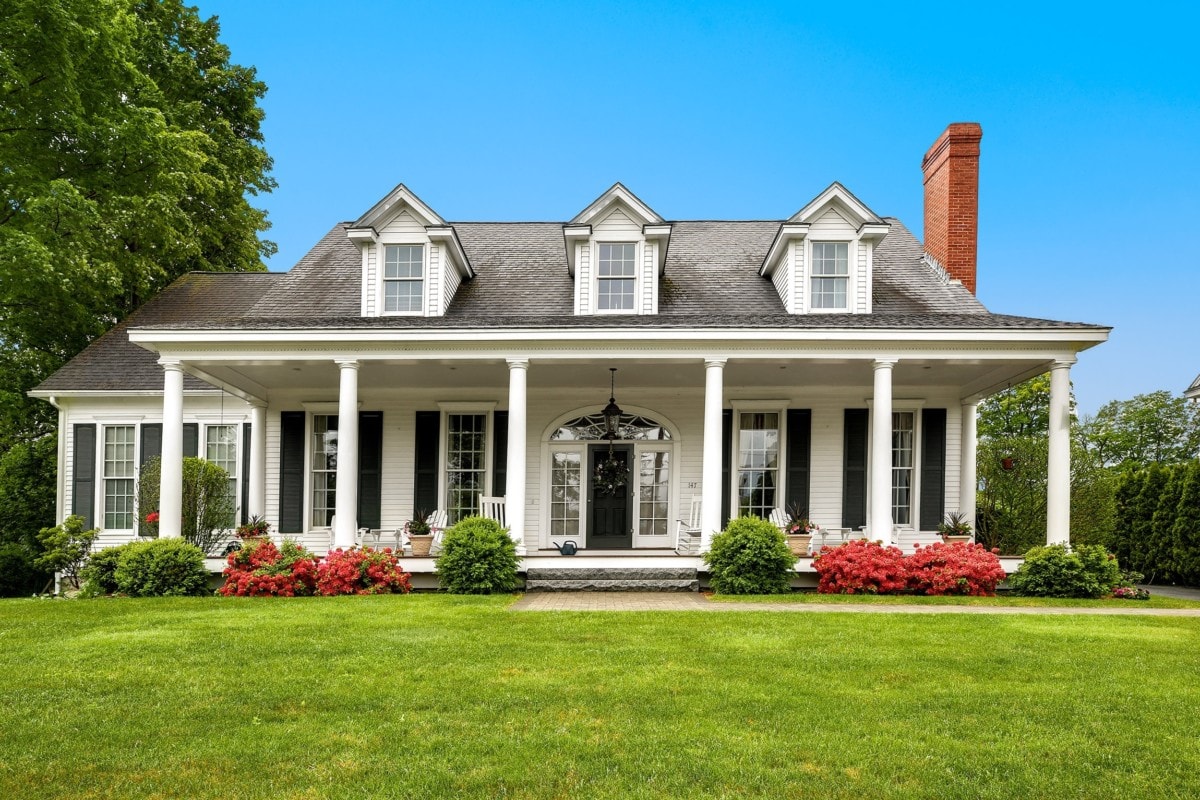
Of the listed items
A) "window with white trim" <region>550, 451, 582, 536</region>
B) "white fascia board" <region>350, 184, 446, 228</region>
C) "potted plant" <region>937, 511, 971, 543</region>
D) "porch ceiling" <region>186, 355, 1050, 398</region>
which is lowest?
"potted plant" <region>937, 511, 971, 543</region>

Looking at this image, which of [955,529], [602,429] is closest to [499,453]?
[602,429]

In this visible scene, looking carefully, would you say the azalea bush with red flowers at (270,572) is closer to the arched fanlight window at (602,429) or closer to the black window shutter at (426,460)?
the black window shutter at (426,460)

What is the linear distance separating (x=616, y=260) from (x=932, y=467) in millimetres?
7462

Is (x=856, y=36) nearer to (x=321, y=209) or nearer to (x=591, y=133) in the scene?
(x=591, y=133)

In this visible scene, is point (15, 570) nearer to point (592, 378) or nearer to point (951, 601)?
point (592, 378)

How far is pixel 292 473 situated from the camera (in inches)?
615

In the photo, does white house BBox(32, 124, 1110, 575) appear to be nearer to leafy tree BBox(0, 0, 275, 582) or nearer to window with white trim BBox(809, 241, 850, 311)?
window with white trim BBox(809, 241, 850, 311)

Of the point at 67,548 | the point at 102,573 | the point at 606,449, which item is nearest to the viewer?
the point at 102,573

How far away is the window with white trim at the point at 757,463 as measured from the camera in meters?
15.5

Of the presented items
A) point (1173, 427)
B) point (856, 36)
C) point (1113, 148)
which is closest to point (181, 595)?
point (856, 36)

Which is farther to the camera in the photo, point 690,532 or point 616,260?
point 616,260

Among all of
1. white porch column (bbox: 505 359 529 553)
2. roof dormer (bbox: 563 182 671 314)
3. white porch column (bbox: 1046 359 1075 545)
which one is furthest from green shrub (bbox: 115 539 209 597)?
white porch column (bbox: 1046 359 1075 545)

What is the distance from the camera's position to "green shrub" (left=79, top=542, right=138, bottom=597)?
12.2 metres

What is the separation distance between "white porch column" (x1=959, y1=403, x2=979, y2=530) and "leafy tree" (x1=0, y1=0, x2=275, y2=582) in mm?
17822
